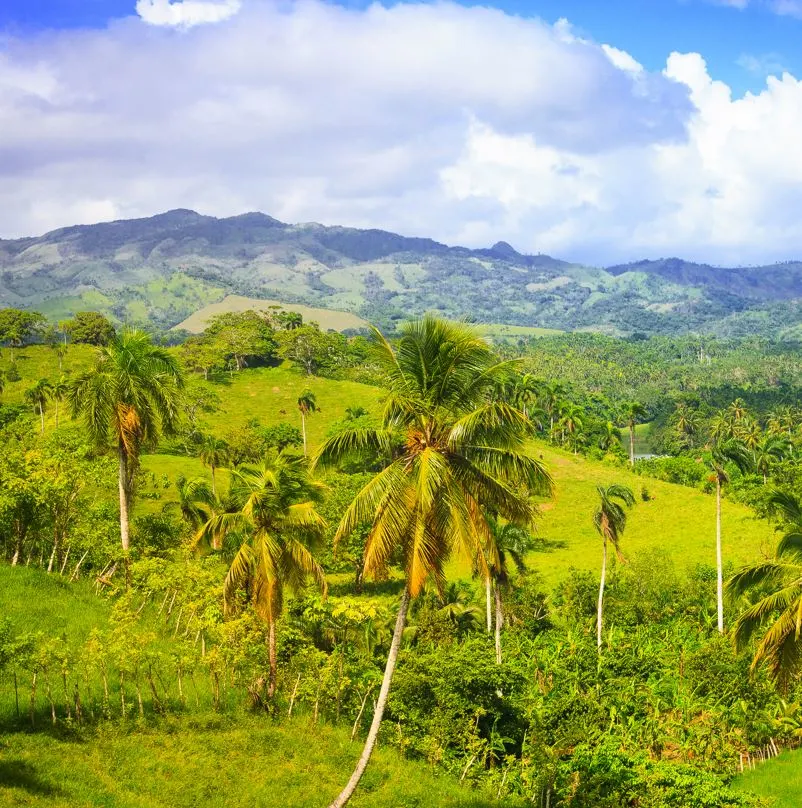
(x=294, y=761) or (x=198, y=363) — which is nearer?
(x=294, y=761)

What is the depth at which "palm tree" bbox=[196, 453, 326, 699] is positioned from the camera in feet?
78.5

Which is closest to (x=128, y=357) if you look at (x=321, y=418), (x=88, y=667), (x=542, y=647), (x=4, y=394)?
(x=88, y=667)

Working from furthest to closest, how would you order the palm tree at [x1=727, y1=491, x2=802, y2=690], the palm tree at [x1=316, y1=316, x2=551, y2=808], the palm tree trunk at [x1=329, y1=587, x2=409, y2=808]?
the palm tree at [x1=727, y1=491, x2=802, y2=690], the palm tree trunk at [x1=329, y1=587, x2=409, y2=808], the palm tree at [x1=316, y1=316, x2=551, y2=808]

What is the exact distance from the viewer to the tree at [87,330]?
150 m

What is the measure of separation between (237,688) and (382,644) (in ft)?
32.9

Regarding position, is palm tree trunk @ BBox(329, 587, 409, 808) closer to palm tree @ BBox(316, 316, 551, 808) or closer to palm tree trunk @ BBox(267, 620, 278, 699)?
palm tree @ BBox(316, 316, 551, 808)

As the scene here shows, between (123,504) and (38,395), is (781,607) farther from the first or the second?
(38,395)

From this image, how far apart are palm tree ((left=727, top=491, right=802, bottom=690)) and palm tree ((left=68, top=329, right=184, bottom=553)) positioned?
22.5 m

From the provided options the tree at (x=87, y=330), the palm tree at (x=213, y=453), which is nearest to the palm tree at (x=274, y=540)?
the palm tree at (x=213, y=453)

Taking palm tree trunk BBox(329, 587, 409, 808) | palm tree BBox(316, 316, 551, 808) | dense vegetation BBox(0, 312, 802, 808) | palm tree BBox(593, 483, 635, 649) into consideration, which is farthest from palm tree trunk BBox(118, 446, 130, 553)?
palm tree BBox(593, 483, 635, 649)

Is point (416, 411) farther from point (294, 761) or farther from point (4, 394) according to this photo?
point (4, 394)

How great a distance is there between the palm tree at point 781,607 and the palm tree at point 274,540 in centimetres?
1289

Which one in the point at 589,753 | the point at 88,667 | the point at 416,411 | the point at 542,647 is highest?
A: the point at 416,411

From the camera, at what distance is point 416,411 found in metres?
16.2
